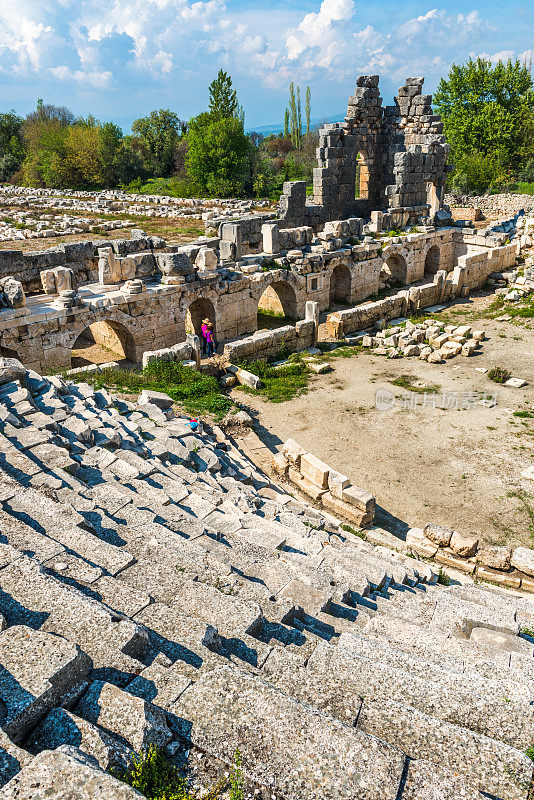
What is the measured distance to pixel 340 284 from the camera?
21484 mm

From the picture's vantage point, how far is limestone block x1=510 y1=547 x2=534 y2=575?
816 centimetres

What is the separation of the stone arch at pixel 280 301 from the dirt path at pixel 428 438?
12.6 ft

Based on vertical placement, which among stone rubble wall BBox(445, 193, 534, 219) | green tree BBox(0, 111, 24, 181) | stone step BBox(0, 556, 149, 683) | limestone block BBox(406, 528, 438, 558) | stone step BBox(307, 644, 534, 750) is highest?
green tree BBox(0, 111, 24, 181)

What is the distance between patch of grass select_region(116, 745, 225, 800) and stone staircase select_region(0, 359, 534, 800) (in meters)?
0.06

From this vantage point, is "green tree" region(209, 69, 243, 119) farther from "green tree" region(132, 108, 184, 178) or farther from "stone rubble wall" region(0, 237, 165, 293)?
"stone rubble wall" region(0, 237, 165, 293)

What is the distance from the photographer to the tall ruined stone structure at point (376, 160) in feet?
75.4

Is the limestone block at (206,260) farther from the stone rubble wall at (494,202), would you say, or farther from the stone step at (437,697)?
the stone rubble wall at (494,202)

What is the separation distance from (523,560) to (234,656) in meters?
5.87

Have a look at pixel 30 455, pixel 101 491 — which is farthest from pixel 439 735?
pixel 30 455

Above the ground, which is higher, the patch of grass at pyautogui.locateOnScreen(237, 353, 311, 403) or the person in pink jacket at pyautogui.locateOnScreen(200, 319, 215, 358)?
the person in pink jacket at pyautogui.locateOnScreen(200, 319, 215, 358)

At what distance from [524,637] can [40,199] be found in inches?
1940

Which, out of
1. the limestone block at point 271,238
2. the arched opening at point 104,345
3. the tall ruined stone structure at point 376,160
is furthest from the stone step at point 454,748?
the tall ruined stone structure at point 376,160

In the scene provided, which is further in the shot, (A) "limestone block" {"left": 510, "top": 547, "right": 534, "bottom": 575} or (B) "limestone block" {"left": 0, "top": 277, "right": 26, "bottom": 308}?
(B) "limestone block" {"left": 0, "top": 277, "right": 26, "bottom": 308}

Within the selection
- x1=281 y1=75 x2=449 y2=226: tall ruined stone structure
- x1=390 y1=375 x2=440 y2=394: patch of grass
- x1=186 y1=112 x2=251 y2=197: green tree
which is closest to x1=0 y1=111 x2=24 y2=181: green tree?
x1=186 y1=112 x2=251 y2=197: green tree
